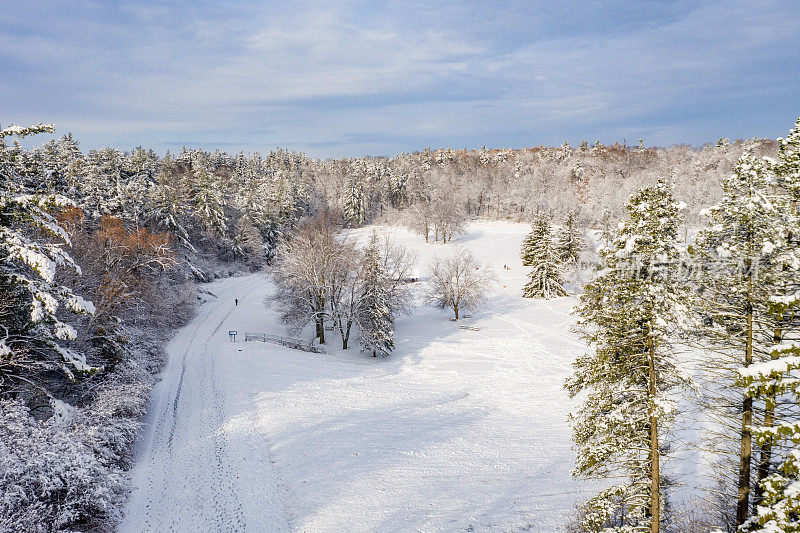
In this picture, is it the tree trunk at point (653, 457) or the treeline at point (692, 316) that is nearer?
the treeline at point (692, 316)

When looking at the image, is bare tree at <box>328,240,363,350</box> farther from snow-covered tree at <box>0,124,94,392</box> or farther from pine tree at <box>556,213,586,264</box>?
pine tree at <box>556,213,586,264</box>

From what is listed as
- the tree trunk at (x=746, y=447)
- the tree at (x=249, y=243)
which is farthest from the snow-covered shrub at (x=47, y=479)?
the tree at (x=249, y=243)

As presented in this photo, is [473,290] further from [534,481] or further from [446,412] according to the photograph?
[534,481]

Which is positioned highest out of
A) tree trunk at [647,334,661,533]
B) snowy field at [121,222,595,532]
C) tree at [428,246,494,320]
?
tree trunk at [647,334,661,533]

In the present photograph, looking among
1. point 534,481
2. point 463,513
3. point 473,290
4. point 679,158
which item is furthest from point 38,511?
point 679,158

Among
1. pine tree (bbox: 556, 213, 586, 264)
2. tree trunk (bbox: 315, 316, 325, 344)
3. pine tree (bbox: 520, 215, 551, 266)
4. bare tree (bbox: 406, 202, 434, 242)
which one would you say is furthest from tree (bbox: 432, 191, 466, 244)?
tree trunk (bbox: 315, 316, 325, 344)

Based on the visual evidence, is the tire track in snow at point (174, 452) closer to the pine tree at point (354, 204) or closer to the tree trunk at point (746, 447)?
the tree trunk at point (746, 447)
